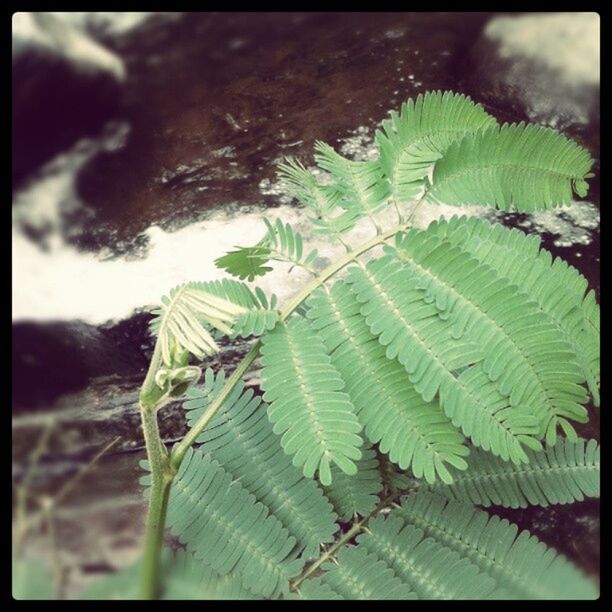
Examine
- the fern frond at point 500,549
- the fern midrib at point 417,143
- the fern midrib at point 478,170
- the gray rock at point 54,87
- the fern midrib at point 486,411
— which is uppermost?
the gray rock at point 54,87

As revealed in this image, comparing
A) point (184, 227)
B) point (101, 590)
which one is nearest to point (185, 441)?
point (101, 590)

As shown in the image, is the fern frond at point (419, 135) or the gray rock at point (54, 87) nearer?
the fern frond at point (419, 135)

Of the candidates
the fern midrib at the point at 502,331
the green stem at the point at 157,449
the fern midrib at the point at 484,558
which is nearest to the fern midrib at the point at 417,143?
the green stem at the point at 157,449

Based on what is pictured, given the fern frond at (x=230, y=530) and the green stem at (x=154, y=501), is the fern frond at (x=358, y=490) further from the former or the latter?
the green stem at (x=154, y=501)

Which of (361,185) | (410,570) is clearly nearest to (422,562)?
(410,570)

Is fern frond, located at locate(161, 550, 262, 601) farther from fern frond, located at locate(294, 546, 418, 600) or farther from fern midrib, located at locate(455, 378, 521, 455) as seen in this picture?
fern midrib, located at locate(455, 378, 521, 455)

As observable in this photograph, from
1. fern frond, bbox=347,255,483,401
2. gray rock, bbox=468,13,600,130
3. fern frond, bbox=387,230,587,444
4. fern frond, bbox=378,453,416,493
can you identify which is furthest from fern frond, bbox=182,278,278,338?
gray rock, bbox=468,13,600,130

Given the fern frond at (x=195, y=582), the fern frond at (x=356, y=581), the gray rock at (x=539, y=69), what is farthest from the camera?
the gray rock at (x=539, y=69)
